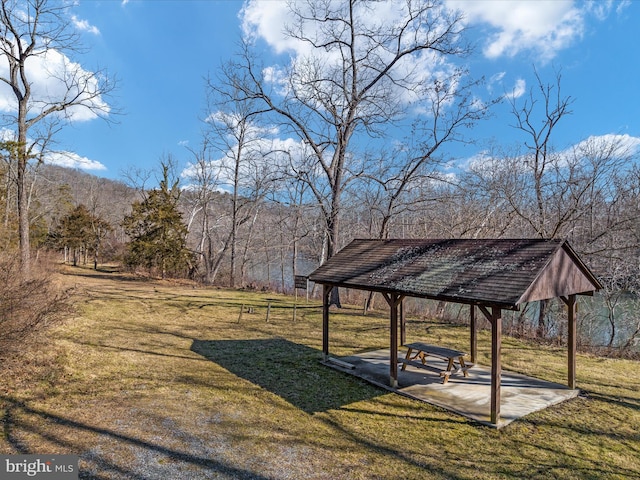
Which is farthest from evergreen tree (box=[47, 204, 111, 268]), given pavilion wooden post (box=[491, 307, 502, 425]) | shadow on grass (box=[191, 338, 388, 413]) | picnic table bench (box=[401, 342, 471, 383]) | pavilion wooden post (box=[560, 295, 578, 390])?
→ pavilion wooden post (box=[560, 295, 578, 390])

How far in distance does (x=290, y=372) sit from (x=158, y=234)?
1656 centimetres

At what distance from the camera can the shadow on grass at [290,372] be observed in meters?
6.58

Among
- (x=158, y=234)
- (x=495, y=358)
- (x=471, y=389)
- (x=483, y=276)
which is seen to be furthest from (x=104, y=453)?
(x=158, y=234)

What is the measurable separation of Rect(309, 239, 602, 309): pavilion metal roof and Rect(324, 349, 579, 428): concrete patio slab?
1.85 meters

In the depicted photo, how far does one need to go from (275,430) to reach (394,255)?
165 inches

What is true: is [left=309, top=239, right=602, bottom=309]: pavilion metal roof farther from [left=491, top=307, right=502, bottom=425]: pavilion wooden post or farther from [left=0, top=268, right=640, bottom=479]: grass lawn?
[left=0, top=268, right=640, bottom=479]: grass lawn

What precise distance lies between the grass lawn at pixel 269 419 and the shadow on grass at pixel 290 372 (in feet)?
0.13

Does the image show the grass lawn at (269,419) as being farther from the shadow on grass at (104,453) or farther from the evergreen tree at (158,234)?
the evergreen tree at (158,234)

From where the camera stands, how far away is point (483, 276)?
5.90 meters

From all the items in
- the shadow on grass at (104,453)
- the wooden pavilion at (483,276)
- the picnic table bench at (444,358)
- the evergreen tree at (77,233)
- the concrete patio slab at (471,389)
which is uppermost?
the evergreen tree at (77,233)

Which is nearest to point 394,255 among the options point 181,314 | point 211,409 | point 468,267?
point 468,267

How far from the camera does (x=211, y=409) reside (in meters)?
5.95

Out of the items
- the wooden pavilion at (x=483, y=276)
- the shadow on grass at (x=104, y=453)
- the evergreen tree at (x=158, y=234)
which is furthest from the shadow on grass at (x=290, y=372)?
the evergreen tree at (x=158, y=234)

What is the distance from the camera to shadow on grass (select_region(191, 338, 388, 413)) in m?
6.58
